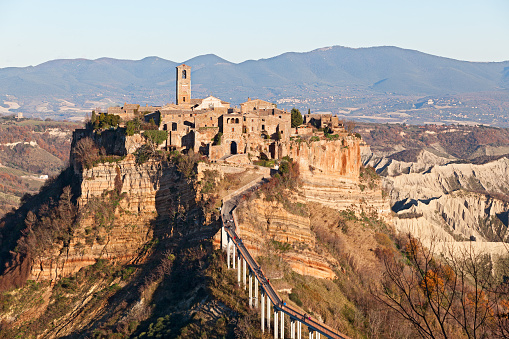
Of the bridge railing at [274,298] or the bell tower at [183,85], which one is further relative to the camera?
the bell tower at [183,85]

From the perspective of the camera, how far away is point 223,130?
176ft

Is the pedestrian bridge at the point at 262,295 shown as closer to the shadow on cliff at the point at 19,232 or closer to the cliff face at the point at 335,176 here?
the shadow on cliff at the point at 19,232

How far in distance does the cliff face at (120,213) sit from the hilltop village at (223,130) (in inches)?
115

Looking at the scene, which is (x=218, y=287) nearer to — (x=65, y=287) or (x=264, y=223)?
(x=264, y=223)

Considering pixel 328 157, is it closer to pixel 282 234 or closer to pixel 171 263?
pixel 282 234

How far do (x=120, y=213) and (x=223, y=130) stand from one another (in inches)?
429

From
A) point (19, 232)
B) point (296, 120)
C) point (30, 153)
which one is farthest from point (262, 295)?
point (30, 153)

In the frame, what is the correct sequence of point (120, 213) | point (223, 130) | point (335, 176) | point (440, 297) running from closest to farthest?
point (440, 297) < point (120, 213) < point (223, 130) < point (335, 176)

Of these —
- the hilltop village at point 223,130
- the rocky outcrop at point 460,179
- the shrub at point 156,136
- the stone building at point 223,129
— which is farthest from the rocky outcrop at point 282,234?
the rocky outcrop at point 460,179

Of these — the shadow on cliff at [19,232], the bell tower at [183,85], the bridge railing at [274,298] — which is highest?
the bell tower at [183,85]

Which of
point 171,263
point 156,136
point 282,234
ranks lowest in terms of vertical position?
point 171,263

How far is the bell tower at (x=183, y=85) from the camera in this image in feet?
213

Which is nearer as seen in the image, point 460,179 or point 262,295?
point 262,295

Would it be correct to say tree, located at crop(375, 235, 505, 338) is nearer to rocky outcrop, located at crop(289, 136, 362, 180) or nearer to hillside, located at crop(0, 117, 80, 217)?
rocky outcrop, located at crop(289, 136, 362, 180)
